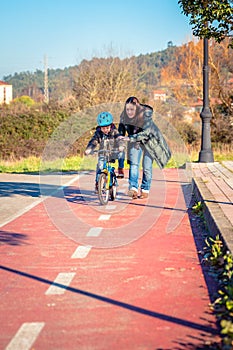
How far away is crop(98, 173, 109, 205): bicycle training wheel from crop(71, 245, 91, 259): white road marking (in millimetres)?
3151

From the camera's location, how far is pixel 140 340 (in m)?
3.98

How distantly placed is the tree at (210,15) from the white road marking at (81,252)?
3.30 meters

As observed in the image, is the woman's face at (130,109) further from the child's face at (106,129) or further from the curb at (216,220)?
the curb at (216,220)

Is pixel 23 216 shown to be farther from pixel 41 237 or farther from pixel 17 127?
pixel 17 127

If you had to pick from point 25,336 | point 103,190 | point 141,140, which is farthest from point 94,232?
point 25,336

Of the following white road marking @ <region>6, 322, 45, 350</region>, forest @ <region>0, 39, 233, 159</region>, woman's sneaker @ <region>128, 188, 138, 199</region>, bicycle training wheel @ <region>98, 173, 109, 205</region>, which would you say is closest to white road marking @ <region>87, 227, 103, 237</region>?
bicycle training wheel @ <region>98, 173, 109, 205</region>

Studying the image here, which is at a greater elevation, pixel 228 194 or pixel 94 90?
pixel 94 90

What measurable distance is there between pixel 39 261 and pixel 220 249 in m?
1.89

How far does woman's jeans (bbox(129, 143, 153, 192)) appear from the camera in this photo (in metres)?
11.3

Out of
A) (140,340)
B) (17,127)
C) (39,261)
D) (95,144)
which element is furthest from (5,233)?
(17,127)

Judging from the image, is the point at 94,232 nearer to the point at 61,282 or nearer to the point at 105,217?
the point at 105,217

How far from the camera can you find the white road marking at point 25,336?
156 inches

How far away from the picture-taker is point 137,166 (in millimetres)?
11320

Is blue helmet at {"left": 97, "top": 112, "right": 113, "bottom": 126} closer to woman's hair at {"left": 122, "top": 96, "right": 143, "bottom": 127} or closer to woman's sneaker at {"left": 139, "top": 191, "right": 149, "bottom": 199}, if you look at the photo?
woman's hair at {"left": 122, "top": 96, "right": 143, "bottom": 127}
